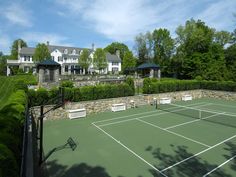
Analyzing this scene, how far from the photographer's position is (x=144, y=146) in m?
11.1

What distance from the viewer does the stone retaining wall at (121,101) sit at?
17112mm

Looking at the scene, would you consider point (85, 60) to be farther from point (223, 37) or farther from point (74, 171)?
point (74, 171)

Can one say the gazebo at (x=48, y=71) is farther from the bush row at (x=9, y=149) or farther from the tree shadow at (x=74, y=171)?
the bush row at (x=9, y=149)

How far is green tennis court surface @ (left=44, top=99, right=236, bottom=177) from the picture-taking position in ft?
27.8

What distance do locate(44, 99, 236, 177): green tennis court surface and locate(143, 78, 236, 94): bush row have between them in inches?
258

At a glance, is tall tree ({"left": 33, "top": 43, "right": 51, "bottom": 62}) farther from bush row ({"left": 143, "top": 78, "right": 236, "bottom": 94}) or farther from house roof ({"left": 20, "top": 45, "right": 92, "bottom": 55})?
bush row ({"left": 143, "top": 78, "right": 236, "bottom": 94})

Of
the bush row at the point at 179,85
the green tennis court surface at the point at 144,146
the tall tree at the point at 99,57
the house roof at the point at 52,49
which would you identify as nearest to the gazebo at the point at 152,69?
the bush row at the point at 179,85

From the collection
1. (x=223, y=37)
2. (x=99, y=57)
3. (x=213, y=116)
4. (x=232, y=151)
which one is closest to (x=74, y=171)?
(x=232, y=151)

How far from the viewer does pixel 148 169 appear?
8539 mm

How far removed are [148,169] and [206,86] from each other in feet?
78.4

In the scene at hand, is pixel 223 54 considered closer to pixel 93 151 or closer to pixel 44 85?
pixel 44 85

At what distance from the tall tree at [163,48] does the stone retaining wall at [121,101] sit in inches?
951

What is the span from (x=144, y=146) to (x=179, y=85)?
1756 cm

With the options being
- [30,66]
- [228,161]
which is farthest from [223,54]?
[30,66]
